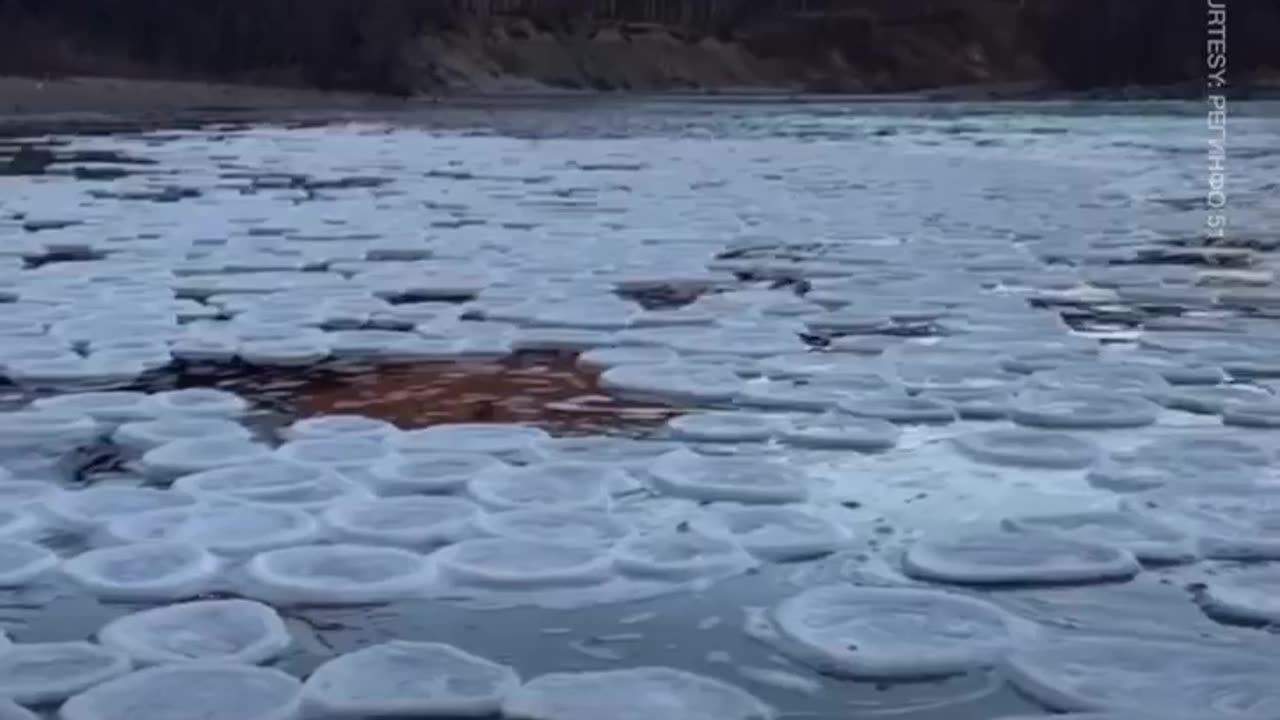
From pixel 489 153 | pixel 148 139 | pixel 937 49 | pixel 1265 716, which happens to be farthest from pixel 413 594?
pixel 937 49

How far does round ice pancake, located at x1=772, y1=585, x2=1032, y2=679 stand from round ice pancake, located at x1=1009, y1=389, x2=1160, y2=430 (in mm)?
720

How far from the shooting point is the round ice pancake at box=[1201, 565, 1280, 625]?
137 centimetres

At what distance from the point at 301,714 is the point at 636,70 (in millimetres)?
30866

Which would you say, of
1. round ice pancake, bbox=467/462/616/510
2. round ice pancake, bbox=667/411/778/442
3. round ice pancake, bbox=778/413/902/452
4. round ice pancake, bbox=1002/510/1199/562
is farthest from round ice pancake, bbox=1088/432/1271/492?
round ice pancake, bbox=467/462/616/510

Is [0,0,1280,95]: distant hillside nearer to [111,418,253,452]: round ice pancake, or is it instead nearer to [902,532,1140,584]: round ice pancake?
[111,418,253,452]: round ice pancake

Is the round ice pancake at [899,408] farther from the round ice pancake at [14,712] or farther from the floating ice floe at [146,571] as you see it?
the round ice pancake at [14,712]

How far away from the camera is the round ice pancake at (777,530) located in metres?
1.53

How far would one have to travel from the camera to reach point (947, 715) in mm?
1170

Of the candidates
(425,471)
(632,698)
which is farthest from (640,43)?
(632,698)

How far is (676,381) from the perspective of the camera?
233cm

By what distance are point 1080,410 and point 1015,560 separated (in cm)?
67

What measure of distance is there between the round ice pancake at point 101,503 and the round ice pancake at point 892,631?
0.61 m

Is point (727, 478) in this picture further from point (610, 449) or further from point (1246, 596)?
point (1246, 596)

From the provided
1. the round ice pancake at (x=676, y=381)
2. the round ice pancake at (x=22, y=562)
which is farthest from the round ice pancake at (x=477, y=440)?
the round ice pancake at (x=22, y=562)
